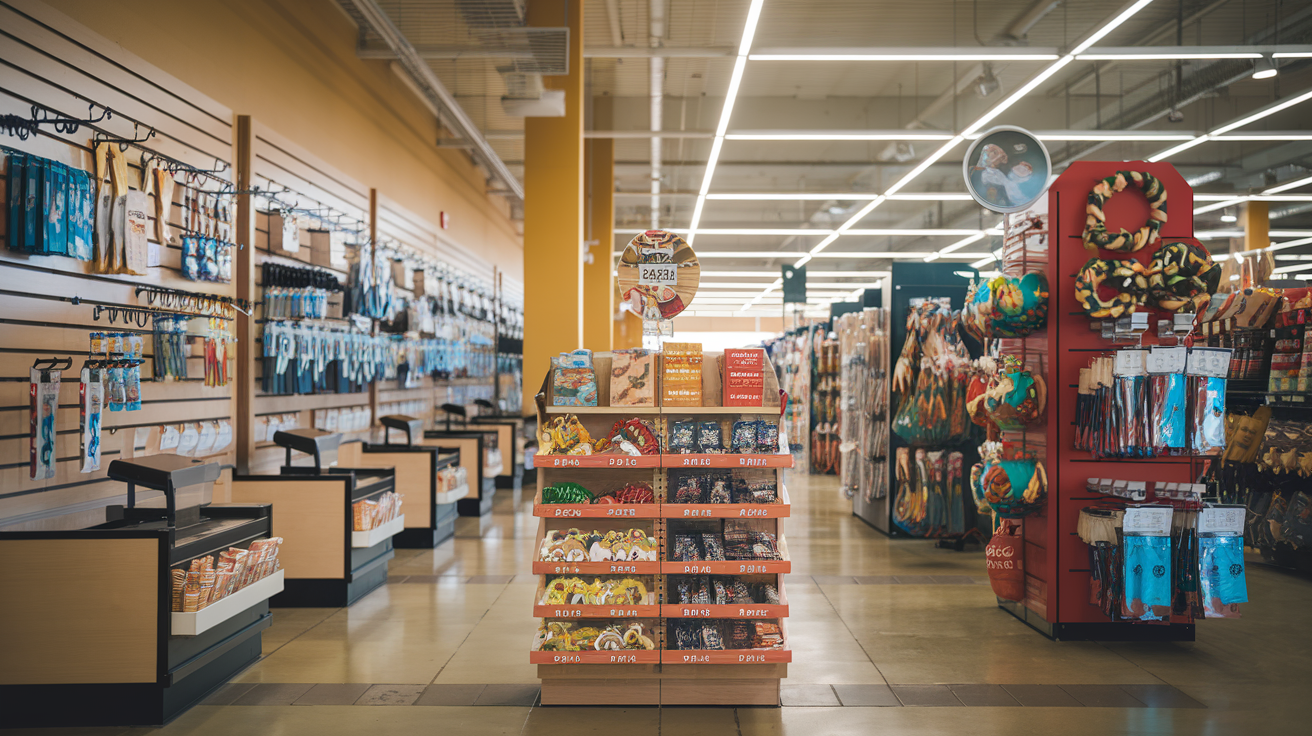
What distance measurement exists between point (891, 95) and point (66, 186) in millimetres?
11808

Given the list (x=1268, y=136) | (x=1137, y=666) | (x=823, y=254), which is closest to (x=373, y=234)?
(x=1137, y=666)

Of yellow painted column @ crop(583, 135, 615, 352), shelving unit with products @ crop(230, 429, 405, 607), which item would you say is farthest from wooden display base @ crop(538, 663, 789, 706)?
yellow painted column @ crop(583, 135, 615, 352)

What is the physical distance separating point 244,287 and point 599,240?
8.96 metres

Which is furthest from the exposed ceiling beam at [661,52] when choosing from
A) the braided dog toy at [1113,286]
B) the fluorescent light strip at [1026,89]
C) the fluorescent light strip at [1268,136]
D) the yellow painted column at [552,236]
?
the fluorescent light strip at [1268,136]

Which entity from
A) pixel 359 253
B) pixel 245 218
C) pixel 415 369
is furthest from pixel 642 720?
pixel 415 369

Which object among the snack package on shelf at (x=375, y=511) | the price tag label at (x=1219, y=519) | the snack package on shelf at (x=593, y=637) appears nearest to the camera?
the snack package on shelf at (x=593, y=637)

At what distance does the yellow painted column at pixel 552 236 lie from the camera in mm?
8586

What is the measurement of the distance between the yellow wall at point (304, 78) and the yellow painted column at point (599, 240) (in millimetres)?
2636

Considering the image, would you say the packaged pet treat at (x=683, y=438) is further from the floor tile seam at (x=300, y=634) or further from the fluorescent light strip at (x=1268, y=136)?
the fluorescent light strip at (x=1268, y=136)

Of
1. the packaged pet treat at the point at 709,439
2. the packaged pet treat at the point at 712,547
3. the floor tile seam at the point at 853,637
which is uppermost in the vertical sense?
the packaged pet treat at the point at 709,439

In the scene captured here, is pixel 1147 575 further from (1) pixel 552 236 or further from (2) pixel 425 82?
(2) pixel 425 82

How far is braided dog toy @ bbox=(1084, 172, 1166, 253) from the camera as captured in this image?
14.8 feet

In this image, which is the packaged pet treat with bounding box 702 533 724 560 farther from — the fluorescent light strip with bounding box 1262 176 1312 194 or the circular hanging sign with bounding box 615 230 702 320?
the fluorescent light strip with bounding box 1262 176 1312 194

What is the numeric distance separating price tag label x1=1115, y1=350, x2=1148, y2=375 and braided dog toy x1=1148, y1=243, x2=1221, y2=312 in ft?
1.30
